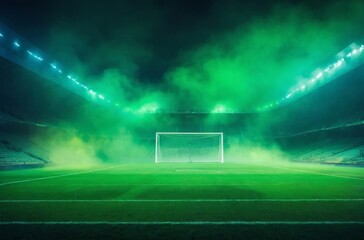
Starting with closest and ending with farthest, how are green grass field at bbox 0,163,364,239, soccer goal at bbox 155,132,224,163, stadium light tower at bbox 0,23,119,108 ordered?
1. green grass field at bbox 0,163,364,239
2. stadium light tower at bbox 0,23,119,108
3. soccer goal at bbox 155,132,224,163

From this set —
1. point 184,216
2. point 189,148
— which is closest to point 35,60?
point 189,148

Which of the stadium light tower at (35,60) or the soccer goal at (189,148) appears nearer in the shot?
A: the stadium light tower at (35,60)

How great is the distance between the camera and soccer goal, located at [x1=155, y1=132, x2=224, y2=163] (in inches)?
1346

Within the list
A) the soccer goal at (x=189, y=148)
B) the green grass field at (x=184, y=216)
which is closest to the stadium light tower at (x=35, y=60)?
the soccer goal at (x=189, y=148)

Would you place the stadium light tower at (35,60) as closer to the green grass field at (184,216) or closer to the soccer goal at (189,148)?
the soccer goal at (189,148)

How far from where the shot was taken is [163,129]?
45.6 meters

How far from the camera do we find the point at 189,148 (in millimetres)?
34969

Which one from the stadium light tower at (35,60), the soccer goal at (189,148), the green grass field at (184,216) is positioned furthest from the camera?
the soccer goal at (189,148)

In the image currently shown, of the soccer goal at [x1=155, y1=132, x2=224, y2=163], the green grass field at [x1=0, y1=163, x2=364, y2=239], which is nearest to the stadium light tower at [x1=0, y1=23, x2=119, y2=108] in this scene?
the soccer goal at [x1=155, y1=132, x2=224, y2=163]

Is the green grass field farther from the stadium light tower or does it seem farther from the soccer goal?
the soccer goal

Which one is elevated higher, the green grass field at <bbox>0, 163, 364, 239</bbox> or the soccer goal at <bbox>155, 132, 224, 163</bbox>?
the soccer goal at <bbox>155, 132, 224, 163</bbox>

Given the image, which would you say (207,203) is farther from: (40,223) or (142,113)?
(142,113)

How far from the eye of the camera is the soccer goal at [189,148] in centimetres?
3419

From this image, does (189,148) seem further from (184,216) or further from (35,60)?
(184,216)
